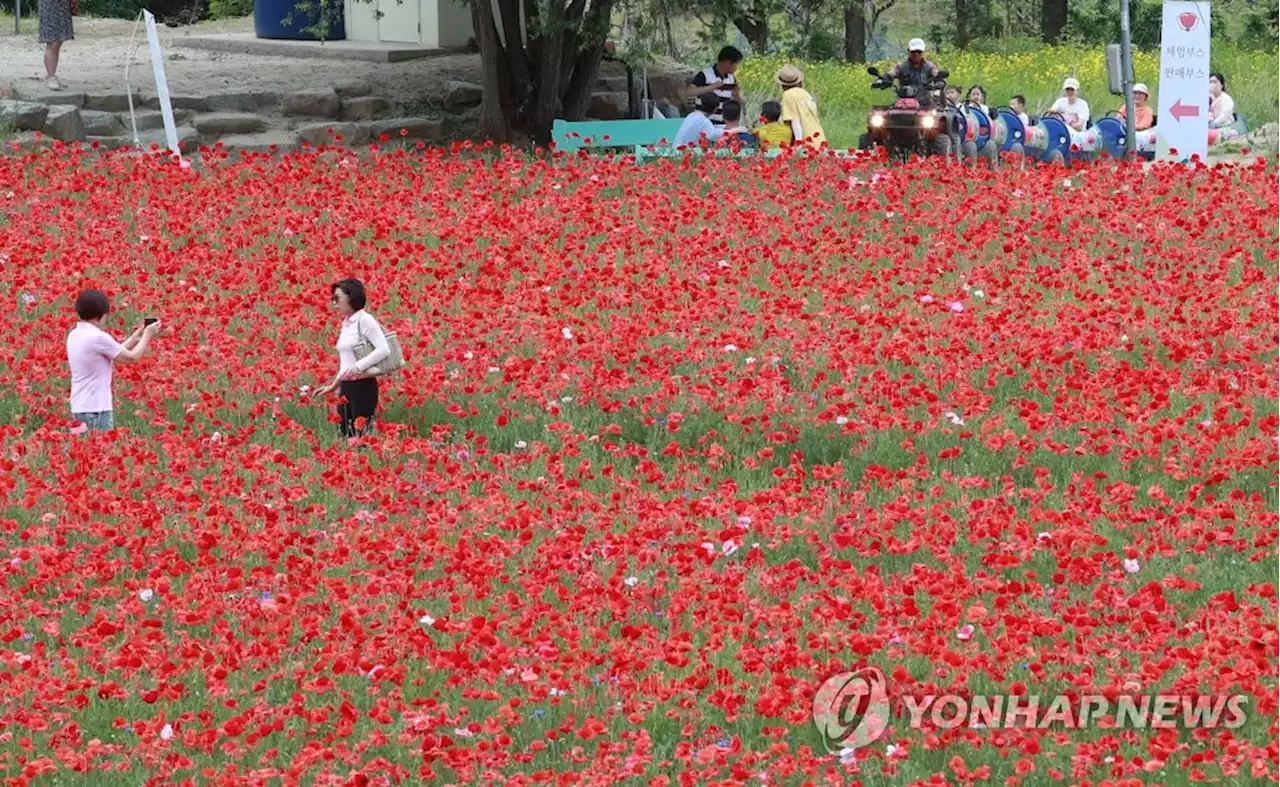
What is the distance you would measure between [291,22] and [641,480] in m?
18.2

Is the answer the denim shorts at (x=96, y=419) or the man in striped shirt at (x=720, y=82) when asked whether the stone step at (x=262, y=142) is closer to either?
the man in striped shirt at (x=720, y=82)

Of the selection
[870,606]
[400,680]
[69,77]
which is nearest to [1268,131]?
[69,77]

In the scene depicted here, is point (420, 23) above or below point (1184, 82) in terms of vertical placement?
above

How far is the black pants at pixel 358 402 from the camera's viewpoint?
434 inches

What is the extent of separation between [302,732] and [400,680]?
0.46 metres

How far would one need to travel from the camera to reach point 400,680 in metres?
7.18

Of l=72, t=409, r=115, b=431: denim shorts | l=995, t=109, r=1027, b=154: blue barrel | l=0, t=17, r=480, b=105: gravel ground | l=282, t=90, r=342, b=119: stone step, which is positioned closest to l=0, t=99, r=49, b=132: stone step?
l=0, t=17, r=480, b=105: gravel ground

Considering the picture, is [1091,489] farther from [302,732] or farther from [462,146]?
[462,146]

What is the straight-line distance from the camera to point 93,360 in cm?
1084

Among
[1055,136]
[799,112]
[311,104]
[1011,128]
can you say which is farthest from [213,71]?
[1055,136]

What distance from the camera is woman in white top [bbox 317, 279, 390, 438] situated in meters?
10.9

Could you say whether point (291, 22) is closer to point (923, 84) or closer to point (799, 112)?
point (799, 112)

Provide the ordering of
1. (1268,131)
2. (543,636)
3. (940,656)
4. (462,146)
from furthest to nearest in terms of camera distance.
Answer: (1268,131) → (462,146) → (543,636) → (940,656)

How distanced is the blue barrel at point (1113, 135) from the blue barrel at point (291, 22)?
986cm
